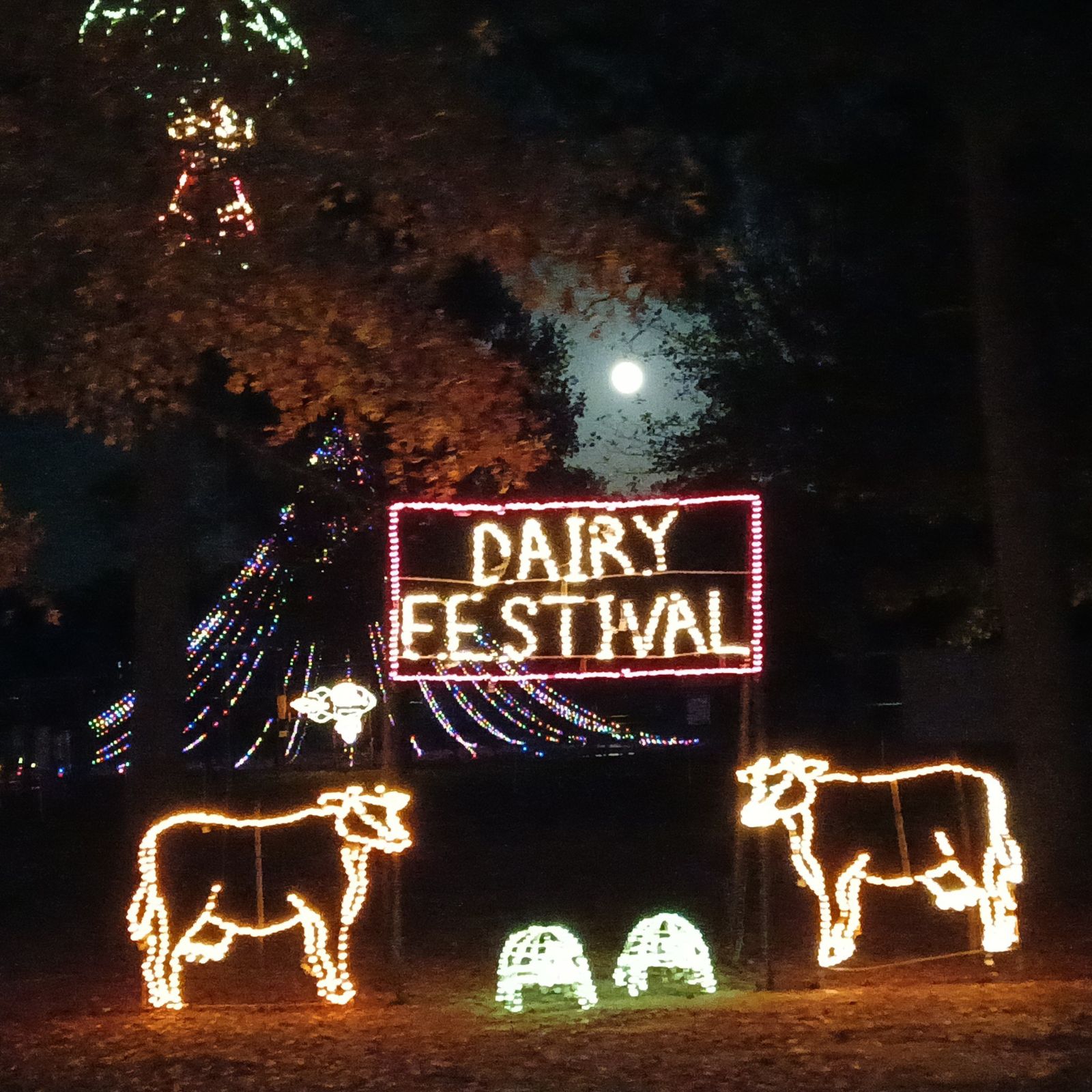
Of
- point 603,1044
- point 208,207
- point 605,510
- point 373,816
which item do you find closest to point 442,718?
point 208,207

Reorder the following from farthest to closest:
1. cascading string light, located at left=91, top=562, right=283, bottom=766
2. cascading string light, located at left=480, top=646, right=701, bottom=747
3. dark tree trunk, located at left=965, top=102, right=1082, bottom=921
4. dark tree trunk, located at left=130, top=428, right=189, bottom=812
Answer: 1. cascading string light, located at left=480, top=646, right=701, bottom=747
2. cascading string light, located at left=91, top=562, right=283, bottom=766
3. dark tree trunk, located at left=130, top=428, right=189, bottom=812
4. dark tree trunk, located at left=965, top=102, right=1082, bottom=921

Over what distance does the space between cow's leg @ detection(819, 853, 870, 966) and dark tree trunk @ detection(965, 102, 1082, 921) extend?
A: 3038mm

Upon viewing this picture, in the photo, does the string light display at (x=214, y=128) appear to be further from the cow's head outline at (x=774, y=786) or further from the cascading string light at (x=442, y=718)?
the cascading string light at (x=442, y=718)

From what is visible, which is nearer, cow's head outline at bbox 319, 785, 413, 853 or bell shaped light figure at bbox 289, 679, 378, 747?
cow's head outline at bbox 319, 785, 413, 853

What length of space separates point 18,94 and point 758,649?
6044 millimetres

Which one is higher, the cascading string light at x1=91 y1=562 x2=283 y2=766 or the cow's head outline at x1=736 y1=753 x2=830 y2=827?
the cascading string light at x1=91 y1=562 x2=283 y2=766

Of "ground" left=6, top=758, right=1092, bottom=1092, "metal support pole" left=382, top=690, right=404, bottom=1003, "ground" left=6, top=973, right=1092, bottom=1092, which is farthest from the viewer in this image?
"metal support pole" left=382, top=690, right=404, bottom=1003

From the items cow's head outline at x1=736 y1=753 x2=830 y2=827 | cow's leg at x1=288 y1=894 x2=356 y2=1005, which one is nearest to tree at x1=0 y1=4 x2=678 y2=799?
cow's head outline at x1=736 y1=753 x2=830 y2=827

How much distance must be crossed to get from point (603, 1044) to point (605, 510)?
3.22 meters

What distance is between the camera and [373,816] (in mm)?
9766

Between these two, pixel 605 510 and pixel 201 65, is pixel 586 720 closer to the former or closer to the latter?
pixel 605 510

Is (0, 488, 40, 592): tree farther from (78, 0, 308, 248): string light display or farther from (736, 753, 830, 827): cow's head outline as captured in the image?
(736, 753, 830, 827): cow's head outline

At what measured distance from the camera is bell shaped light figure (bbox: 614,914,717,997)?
9.44 m

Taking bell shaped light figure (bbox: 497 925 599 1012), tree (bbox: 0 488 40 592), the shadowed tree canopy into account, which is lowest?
bell shaped light figure (bbox: 497 925 599 1012)
